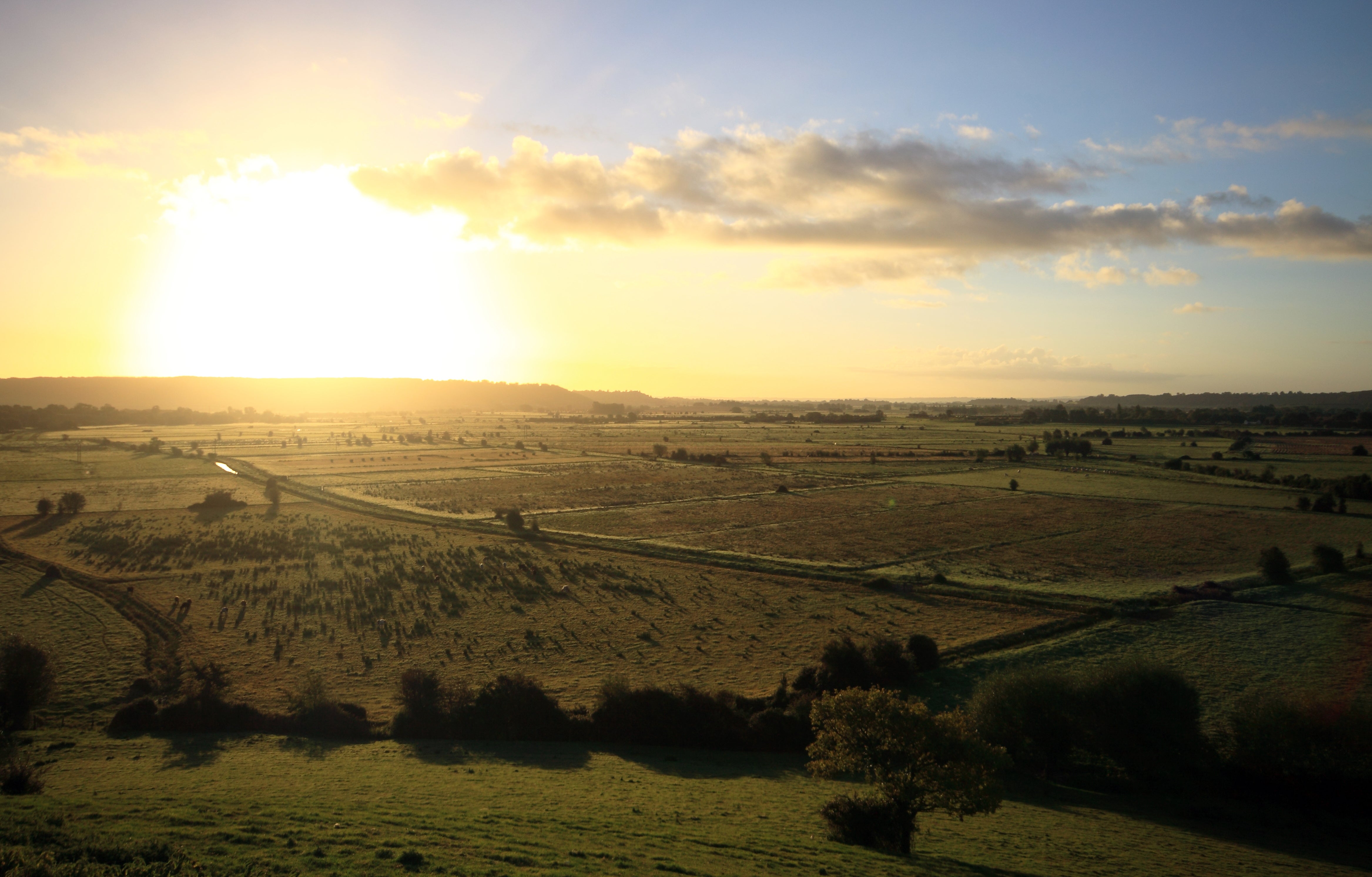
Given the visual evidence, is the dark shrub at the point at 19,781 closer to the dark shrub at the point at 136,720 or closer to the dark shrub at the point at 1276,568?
the dark shrub at the point at 136,720

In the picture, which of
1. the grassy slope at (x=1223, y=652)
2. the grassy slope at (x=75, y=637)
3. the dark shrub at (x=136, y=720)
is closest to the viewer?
the dark shrub at (x=136, y=720)

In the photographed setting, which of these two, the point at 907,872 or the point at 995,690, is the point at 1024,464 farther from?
the point at 907,872

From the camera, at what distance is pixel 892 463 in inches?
4432

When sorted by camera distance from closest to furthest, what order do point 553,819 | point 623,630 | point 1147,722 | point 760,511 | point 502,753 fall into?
point 553,819 < point 1147,722 < point 502,753 < point 623,630 < point 760,511

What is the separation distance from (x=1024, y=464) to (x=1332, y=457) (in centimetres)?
4518

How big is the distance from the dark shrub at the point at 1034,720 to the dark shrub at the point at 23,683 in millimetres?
34213

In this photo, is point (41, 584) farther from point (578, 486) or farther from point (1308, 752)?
point (1308, 752)

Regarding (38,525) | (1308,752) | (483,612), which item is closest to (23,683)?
(483,612)

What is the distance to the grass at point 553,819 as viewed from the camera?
47.8 feet

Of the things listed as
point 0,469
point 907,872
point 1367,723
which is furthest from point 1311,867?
point 0,469

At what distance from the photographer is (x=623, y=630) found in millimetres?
37375

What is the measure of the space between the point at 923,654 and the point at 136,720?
31.4m

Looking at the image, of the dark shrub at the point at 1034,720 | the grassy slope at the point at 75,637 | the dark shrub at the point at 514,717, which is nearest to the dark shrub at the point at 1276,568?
the dark shrub at the point at 1034,720

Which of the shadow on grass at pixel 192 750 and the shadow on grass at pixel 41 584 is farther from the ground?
the shadow on grass at pixel 41 584
